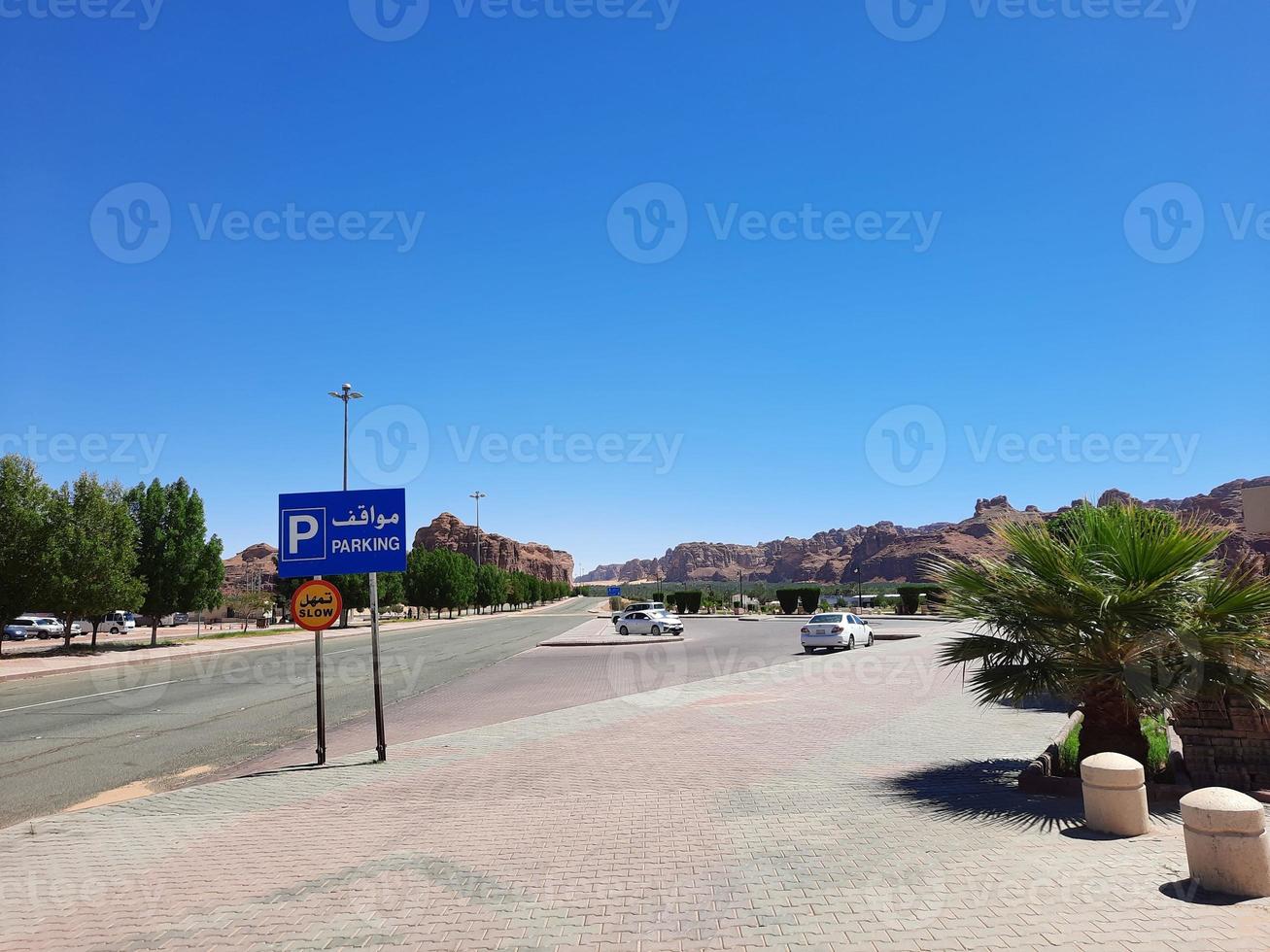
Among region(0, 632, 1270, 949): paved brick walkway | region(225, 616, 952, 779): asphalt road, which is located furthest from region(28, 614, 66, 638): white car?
region(0, 632, 1270, 949): paved brick walkway

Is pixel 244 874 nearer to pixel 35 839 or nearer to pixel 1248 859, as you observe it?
pixel 35 839

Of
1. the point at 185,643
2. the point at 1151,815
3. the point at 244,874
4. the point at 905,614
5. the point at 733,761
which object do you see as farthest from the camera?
the point at 905,614

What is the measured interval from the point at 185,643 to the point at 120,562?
7595 mm

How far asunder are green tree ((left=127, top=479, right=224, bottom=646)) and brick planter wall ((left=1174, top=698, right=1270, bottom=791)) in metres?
42.9

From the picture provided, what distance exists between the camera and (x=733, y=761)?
906 cm

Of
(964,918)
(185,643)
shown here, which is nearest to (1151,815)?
→ (964,918)

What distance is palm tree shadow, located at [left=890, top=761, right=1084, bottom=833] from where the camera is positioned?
6527mm

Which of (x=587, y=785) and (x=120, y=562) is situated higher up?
(x=120, y=562)

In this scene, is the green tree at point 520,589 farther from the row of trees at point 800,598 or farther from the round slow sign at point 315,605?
the round slow sign at point 315,605

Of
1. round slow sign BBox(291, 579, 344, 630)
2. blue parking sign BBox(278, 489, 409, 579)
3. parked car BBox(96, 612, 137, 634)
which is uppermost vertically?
blue parking sign BBox(278, 489, 409, 579)

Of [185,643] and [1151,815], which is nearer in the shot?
[1151,815]

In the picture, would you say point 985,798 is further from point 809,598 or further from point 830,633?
point 809,598

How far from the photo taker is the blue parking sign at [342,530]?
974 cm

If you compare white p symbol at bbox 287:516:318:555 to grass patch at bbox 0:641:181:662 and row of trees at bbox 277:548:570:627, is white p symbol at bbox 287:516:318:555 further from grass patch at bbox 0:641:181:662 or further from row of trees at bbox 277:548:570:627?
row of trees at bbox 277:548:570:627
